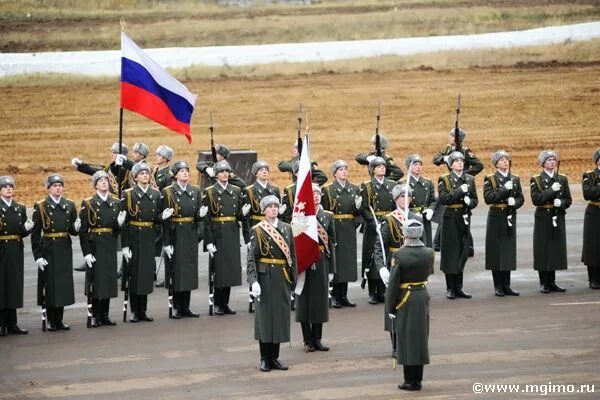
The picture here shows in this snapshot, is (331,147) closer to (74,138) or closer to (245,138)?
(245,138)

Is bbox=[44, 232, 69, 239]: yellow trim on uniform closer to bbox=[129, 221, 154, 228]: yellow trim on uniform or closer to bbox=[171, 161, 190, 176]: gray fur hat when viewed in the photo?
bbox=[129, 221, 154, 228]: yellow trim on uniform

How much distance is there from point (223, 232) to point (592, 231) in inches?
192

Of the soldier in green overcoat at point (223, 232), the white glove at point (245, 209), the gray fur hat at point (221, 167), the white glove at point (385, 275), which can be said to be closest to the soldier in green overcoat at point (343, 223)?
the white glove at point (245, 209)

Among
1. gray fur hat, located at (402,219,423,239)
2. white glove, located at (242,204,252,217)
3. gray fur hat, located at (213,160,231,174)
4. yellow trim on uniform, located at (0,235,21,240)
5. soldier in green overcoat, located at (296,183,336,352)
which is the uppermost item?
gray fur hat, located at (213,160,231,174)

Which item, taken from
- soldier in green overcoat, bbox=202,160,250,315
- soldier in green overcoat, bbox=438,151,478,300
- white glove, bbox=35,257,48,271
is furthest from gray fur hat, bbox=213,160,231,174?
soldier in green overcoat, bbox=438,151,478,300

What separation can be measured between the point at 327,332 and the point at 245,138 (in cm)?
1499

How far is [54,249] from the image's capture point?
17.3 metres

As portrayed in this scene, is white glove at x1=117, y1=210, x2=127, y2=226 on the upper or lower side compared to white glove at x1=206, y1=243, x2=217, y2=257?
upper

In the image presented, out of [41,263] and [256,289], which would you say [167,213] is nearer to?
[41,263]

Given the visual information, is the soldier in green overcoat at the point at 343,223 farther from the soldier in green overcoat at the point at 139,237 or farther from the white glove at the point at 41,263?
the white glove at the point at 41,263

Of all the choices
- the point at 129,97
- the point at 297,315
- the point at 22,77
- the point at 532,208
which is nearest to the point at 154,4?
the point at 22,77

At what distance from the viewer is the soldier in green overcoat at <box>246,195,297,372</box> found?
14.9 metres

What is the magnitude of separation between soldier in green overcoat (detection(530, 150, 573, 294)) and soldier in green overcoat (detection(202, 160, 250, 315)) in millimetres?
3828

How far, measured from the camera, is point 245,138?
3144 cm
